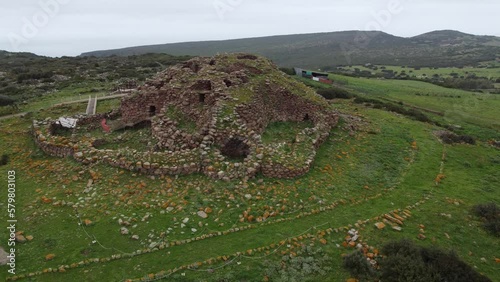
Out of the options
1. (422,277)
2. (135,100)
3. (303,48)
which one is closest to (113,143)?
(135,100)

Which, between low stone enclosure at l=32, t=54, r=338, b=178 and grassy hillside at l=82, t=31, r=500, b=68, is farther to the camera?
grassy hillside at l=82, t=31, r=500, b=68

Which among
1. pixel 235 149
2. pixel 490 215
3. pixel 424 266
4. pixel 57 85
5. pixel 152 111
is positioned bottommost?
pixel 490 215

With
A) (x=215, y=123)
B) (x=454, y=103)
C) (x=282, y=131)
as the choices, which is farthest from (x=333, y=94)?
(x=215, y=123)

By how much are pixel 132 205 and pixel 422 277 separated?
362 inches

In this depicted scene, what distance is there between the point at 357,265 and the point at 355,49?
15968 cm

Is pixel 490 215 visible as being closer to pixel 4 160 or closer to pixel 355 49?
pixel 4 160

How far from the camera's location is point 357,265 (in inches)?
360

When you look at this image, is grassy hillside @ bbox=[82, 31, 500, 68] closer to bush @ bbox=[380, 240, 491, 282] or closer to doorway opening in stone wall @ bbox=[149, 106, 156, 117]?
doorway opening in stone wall @ bbox=[149, 106, 156, 117]

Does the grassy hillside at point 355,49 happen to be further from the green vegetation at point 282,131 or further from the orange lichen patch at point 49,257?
the orange lichen patch at point 49,257

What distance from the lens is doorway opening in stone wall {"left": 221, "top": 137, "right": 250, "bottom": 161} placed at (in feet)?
50.0

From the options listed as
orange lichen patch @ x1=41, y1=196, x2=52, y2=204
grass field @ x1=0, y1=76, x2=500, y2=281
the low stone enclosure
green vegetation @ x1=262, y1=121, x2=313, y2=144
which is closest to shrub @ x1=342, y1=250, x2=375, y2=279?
grass field @ x1=0, y1=76, x2=500, y2=281

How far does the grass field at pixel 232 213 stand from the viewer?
9391 mm

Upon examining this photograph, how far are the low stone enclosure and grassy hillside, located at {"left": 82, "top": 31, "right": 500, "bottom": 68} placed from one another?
286 ft

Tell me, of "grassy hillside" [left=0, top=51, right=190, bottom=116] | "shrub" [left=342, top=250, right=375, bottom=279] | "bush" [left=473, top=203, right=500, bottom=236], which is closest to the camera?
"shrub" [left=342, top=250, right=375, bottom=279]
